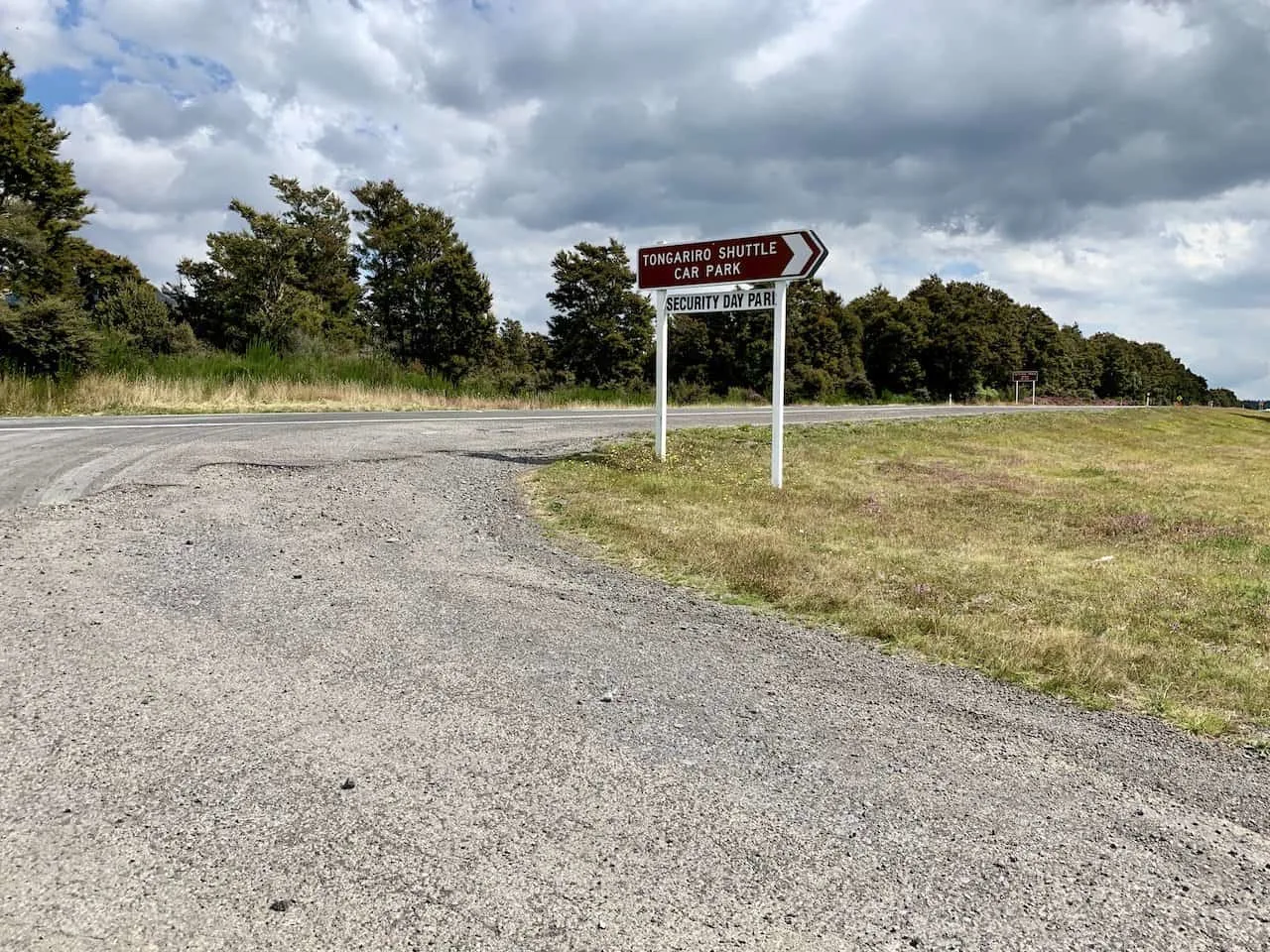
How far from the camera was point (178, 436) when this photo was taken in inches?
478

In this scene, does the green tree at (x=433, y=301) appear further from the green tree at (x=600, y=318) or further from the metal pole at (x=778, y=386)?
the metal pole at (x=778, y=386)

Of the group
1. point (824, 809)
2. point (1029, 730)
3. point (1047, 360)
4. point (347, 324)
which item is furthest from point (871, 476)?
point (1047, 360)

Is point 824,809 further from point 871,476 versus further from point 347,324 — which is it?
point 347,324

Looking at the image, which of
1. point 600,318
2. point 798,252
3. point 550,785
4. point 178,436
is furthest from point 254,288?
point 550,785

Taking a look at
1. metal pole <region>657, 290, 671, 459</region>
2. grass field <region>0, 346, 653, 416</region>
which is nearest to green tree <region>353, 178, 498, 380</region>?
grass field <region>0, 346, 653, 416</region>

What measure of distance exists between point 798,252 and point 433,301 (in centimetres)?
3089

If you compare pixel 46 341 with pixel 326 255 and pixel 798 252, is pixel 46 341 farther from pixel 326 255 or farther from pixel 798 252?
pixel 326 255

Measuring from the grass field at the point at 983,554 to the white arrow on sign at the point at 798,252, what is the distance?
9.17 ft

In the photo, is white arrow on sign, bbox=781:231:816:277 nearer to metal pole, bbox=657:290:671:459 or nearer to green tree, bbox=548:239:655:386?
metal pole, bbox=657:290:671:459

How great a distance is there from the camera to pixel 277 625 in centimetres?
452

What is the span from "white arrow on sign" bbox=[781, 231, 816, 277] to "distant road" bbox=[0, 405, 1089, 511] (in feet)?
16.9

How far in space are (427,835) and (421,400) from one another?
24308mm

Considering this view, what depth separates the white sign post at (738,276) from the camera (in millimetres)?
10805

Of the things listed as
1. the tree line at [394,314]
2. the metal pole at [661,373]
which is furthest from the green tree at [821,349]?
the metal pole at [661,373]
